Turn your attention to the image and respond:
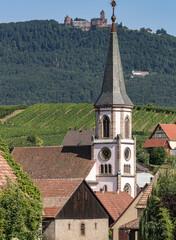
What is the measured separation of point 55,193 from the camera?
52344 mm

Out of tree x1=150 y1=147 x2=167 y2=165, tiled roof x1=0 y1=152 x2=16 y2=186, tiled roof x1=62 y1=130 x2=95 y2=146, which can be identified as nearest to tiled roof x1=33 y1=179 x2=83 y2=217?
tiled roof x1=0 y1=152 x2=16 y2=186

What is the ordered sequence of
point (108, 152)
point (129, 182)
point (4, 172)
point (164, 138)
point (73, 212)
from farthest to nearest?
1. point (164, 138)
2. point (108, 152)
3. point (129, 182)
4. point (73, 212)
5. point (4, 172)

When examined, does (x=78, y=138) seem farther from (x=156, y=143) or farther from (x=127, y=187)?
(x=156, y=143)

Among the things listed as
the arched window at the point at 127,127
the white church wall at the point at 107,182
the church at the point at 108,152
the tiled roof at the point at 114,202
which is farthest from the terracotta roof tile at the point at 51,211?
the arched window at the point at 127,127

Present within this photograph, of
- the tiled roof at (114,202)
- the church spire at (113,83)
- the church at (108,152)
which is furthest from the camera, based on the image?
the church spire at (113,83)

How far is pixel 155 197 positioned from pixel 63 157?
155 ft

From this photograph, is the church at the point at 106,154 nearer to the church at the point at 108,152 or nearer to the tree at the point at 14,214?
the church at the point at 108,152

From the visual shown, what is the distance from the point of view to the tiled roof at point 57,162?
3172 inches

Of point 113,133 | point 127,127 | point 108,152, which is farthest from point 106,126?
point 108,152

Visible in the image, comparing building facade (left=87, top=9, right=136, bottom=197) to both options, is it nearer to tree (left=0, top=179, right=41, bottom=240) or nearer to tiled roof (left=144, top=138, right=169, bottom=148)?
tree (left=0, top=179, right=41, bottom=240)

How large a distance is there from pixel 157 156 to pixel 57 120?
128 ft

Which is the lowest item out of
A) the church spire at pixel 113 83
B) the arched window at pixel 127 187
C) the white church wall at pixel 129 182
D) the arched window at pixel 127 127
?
the arched window at pixel 127 187

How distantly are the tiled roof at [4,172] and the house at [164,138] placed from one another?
112 meters

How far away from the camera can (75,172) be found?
80062 mm
